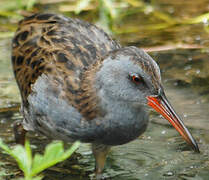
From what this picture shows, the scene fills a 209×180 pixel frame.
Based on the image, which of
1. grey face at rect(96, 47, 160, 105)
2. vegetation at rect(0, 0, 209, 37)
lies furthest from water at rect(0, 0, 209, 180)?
grey face at rect(96, 47, 160, 105)

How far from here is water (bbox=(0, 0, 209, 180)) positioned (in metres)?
5.09

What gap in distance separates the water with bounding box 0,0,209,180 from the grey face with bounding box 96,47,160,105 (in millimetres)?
946

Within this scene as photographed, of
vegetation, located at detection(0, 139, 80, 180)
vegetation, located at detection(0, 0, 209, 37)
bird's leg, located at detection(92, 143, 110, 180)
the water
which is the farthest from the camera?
vegetation, located at detection(0, 0, 209, 37)

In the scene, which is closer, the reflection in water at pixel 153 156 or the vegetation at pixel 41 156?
the vegetation at pixel 41 156

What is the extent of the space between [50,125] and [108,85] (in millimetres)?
635

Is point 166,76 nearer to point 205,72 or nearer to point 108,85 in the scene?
point 205,72

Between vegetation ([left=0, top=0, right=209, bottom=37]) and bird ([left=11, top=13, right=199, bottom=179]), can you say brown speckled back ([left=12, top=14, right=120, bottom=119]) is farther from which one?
vegetation ([left=0, top=0, right=209, bottom=37])

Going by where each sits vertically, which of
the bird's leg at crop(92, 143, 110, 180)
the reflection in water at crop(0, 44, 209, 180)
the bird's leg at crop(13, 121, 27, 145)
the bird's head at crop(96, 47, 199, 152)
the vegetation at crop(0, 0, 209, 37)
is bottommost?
the reflection in water at crop(0, 44, 209, 180)

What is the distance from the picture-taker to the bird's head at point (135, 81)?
4.29 meters

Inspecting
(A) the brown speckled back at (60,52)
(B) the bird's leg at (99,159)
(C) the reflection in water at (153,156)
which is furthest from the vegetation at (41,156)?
(C) the reflection in water at (153,156)

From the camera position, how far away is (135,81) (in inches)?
172

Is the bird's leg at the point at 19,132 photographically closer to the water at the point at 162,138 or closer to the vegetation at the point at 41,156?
the water at the point at 162,138

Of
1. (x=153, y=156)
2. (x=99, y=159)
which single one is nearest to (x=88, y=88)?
(x=99, y=159)

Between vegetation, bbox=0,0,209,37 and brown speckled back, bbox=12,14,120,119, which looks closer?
brown speckled back, bbox=12,14,120,119
